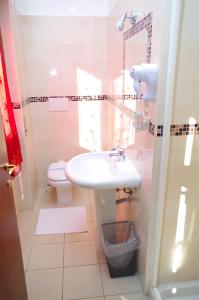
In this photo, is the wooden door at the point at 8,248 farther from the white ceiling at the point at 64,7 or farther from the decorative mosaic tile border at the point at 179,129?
the white ceiling at the point at 64,7

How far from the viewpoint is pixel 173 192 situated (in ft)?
4.67

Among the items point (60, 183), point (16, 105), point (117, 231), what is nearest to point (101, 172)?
point (117, 231)

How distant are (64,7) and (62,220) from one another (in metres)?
2.35

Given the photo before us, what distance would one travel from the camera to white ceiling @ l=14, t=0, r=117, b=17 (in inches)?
95.9

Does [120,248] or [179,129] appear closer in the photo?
[179,129]

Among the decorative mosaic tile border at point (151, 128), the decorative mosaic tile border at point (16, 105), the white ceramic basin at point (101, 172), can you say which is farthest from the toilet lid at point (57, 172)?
the decorative mosaic tile border at point (151, 128)

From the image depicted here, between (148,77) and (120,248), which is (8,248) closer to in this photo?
(120,248)

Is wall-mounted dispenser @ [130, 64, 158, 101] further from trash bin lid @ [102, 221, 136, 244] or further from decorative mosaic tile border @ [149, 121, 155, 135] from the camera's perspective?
trash bin lid @ [102, 221, 136, 244]

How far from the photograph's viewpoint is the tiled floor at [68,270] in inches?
64.4

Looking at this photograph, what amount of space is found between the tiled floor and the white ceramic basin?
0.77 m

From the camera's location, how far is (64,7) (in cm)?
249

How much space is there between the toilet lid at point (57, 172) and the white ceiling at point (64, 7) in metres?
1.72

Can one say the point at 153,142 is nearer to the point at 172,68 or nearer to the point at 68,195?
the point at 172,68

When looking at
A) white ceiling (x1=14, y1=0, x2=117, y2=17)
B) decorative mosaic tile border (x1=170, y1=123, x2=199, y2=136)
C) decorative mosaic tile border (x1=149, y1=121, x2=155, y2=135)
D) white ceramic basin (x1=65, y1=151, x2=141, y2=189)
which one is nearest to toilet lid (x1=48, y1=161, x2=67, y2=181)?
white ceramic basin (x1=65, y1=151, x2=141, y2=189)
